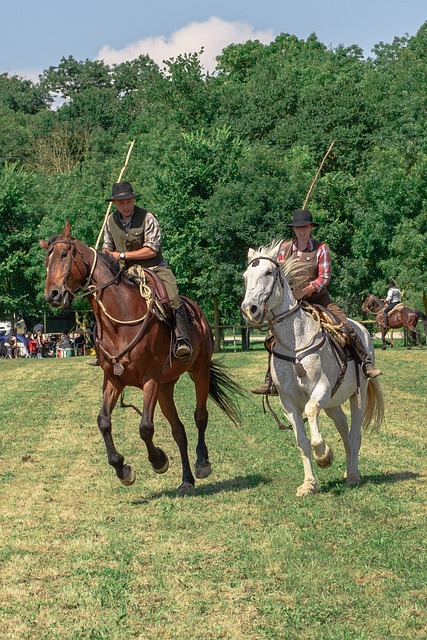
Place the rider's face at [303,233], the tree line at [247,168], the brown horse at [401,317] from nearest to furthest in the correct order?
the rider's face at [303,233], the brown horse at [401,317], the tree line at [247,168]

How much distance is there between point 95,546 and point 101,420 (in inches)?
107

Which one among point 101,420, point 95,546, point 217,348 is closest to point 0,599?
point 95,546

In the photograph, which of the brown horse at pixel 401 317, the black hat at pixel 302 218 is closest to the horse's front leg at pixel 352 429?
the black hat at pixel 302 218

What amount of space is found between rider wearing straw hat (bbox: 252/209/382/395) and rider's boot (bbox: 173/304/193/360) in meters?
1.10

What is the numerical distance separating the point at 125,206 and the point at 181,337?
158 centimetres

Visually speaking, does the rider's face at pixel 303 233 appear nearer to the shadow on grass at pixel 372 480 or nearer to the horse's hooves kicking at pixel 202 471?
the shadow on grass at pixel 372 480

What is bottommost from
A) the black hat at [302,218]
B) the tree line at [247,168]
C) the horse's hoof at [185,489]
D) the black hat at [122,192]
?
the horse's hoof at [185,489]

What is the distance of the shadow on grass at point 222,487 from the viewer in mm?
11086

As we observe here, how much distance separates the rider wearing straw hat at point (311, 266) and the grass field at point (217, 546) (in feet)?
4.45

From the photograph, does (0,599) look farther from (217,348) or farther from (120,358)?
(217,348)

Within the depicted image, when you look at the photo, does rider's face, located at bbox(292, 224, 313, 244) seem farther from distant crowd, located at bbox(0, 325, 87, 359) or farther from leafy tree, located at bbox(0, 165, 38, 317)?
leafy tree, located at bbox(0, 165, 38, 317)

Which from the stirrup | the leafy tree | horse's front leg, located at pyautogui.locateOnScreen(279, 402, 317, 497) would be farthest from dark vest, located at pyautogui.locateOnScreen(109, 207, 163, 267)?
the leafy tree

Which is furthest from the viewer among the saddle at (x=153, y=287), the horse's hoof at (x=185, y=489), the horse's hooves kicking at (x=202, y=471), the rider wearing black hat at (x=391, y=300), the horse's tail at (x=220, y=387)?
the rider wearing black hat at (x=391, y=300)

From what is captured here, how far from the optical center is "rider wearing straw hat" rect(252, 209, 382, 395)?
11.5m
